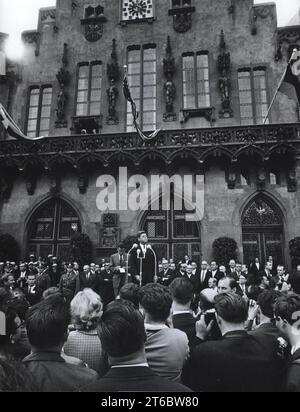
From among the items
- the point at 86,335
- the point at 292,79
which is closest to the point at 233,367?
the point at 86,335

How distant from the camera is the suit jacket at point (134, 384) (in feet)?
6.26

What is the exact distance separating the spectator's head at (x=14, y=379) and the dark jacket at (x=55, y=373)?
0.76 meters

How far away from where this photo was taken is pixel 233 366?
2648 millimetres

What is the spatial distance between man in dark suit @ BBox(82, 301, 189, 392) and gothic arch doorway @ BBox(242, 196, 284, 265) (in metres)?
14.6

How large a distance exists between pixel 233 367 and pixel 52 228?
633 inches

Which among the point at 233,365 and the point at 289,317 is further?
the point at 289,317

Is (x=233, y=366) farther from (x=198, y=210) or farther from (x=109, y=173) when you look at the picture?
(x=109, y=173)

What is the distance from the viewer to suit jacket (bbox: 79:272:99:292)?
10.6 metres

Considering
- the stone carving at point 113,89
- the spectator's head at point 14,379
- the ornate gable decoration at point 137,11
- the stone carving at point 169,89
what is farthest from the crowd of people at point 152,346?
the ornate gable decoration at point 137,11

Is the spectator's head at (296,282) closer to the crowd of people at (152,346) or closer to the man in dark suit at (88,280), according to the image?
the crowd of people at (152,346)

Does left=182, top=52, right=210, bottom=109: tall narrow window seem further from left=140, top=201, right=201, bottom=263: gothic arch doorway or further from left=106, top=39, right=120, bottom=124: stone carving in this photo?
left=140, top=201, right=201, bottom=263: gothic arch doorway

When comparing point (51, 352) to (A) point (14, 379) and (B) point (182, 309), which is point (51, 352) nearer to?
(A) point (14, 379)

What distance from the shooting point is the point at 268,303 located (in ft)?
13.1
